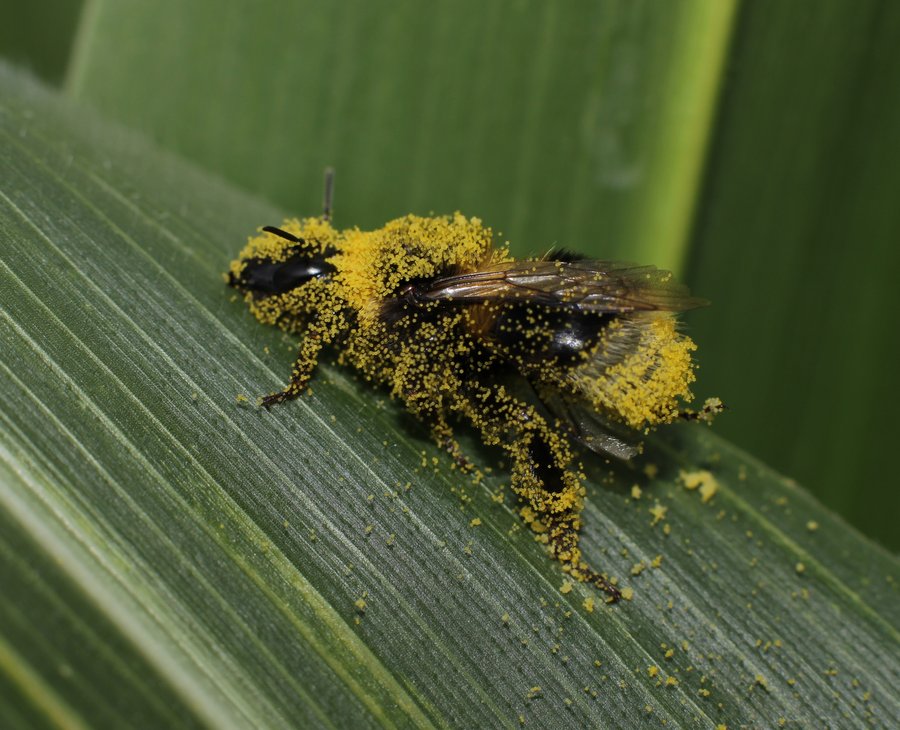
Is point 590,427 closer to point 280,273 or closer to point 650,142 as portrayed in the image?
point 280,273

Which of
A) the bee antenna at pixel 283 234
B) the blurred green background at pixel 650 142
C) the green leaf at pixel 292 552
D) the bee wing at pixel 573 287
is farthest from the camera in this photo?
the blurred green background at pixel 650 142

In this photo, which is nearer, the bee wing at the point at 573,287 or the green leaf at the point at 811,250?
the bee wing at the point at 573,287

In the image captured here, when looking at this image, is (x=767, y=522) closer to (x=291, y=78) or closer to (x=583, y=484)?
(x=583, y=484)

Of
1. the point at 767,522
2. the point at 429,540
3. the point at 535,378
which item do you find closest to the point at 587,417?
the point at 535,378

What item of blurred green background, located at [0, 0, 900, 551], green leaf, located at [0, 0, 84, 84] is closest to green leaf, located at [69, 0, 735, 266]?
blurred green background, located at [0, 0, 900, 551]

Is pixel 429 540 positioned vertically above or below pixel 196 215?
below

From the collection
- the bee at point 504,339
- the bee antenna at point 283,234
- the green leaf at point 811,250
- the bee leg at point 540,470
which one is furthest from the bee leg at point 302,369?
the green leaf at point 811,250

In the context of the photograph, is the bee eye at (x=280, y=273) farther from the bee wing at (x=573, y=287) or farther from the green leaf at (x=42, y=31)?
the green leaf at (x=42, y=31)


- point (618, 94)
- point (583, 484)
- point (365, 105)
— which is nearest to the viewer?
point (583, 484)
